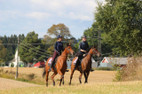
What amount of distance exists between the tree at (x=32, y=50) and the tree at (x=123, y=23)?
60.1 m

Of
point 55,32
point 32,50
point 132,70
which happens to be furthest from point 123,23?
point 32,50

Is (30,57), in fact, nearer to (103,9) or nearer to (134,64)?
(103,9)

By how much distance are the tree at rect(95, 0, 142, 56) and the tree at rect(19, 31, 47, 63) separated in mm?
60142

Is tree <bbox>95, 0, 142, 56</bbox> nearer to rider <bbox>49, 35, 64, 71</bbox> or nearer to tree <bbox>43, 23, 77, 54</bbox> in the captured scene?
rider <bbox>49, 35, 64, 71</bbox>

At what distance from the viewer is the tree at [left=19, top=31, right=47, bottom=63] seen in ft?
303

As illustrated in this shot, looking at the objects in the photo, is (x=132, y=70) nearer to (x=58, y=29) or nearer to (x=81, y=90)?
(x=81, y=90)

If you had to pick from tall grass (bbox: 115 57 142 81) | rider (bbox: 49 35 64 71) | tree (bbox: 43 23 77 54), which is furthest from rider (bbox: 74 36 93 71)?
tree (bbox: 43 23 77 54)

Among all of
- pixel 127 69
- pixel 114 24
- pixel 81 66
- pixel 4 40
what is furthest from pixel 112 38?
pixel 4 40

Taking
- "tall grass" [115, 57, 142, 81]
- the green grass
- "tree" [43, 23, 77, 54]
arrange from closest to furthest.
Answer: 1. the green grass
2. "tall grass" [115, 57, 142, 81]
3. "tree" [43, 23, 77, 54]

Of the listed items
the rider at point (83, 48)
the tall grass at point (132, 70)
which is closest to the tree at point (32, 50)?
the tall grass at point (132, 70)

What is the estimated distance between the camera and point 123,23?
97.8 feet

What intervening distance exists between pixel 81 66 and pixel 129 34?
42.7ft

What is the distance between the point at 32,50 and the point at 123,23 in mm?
66103

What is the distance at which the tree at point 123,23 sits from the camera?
2981cm
